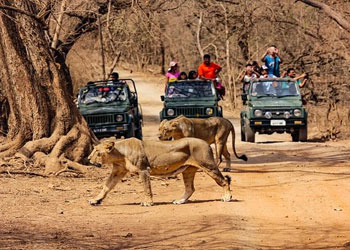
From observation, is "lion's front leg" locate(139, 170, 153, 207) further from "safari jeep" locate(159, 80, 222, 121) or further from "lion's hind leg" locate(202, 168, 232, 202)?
"safari jeep" locate(159, 80, 222, 121)

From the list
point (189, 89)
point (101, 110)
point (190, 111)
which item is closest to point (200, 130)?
point (190, 111)

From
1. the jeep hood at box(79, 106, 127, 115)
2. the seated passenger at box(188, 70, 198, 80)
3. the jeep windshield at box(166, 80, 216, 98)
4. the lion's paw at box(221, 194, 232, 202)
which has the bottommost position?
the jeep hood at box(79, 106, 127, 115)

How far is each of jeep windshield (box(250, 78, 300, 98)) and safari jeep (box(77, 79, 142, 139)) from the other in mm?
3358

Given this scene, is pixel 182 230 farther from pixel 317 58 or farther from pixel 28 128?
pixel 317 58

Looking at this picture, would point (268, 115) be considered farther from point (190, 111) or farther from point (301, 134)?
point (190, 111)

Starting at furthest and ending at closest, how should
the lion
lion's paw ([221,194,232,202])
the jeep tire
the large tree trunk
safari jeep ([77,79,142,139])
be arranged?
the jeep tire, safari jeep ([77,79,142,139]), the large tree trunk, the lion, lion's paw ([221,194,232,202])

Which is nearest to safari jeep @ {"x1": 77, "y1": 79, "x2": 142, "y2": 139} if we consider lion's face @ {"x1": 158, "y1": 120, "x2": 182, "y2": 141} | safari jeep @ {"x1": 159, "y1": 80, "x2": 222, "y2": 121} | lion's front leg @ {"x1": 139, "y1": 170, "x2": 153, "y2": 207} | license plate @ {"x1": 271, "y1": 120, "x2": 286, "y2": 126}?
safari jeep @ {"x1": 159, "y1": 80, "x2": 222, "y2": 121}

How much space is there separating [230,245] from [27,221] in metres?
2.81

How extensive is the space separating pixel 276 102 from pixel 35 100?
9.00m

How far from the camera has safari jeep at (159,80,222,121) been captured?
21.5m

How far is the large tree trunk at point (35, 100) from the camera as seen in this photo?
600 inches

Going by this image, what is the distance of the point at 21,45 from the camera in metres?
15.4

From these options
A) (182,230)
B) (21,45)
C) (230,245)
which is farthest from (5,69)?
(230,245)

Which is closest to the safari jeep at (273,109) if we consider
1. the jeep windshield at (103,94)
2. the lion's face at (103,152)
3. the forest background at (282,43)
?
the jeep windshield at (103,94)
